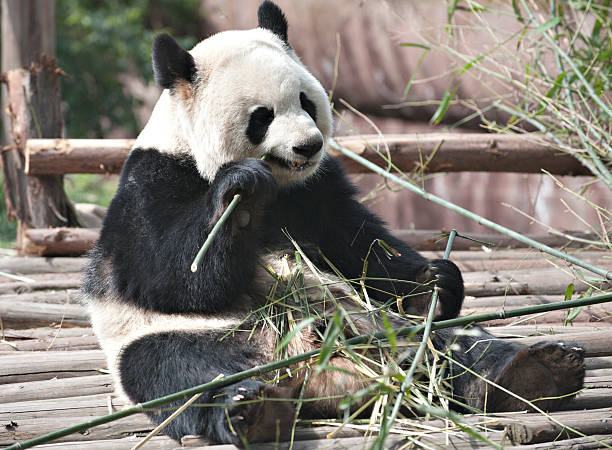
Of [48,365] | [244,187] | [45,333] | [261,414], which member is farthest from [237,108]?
[45,333]

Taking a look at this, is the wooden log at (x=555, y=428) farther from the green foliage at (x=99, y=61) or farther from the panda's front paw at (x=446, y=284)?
the green foliage at (x=99, y=61)

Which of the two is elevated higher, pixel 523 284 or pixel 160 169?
pixel 160 169

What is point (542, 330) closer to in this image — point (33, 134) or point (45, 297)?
point (45, 297)

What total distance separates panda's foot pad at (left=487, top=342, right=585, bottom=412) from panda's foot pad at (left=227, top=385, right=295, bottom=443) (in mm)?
699

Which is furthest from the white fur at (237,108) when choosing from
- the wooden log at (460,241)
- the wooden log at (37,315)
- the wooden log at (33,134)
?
the wooden log at (33,134)

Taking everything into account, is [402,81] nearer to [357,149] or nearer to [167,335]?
[357,149]

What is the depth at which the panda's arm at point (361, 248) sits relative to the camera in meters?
2.61

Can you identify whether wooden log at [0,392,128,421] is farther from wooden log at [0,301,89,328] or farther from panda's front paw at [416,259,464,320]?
panda's front paw at [416,259,464,320]

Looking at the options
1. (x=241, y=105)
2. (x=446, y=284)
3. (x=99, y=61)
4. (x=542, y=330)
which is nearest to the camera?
(x=241, y=105)

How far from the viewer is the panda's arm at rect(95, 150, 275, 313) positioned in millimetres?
2176

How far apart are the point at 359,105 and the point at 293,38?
127 cm

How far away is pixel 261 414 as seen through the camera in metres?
1.92

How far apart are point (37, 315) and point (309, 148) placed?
180 centimetres

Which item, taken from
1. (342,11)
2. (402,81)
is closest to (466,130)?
(402,81)
